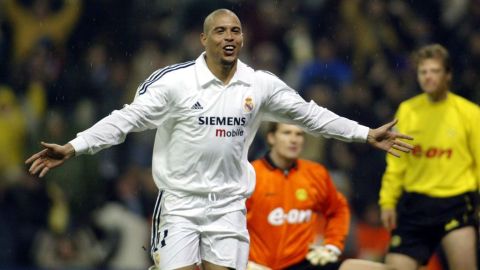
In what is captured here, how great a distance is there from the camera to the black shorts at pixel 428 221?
9.17 meters

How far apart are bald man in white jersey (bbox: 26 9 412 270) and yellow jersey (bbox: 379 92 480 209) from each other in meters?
1.67

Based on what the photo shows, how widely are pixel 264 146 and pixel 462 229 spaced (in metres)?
3.68

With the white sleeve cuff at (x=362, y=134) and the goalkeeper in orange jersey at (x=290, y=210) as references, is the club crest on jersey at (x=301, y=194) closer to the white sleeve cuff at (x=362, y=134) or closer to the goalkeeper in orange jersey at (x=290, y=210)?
the goalkeeper in orange jersey at (x=290, y=210)

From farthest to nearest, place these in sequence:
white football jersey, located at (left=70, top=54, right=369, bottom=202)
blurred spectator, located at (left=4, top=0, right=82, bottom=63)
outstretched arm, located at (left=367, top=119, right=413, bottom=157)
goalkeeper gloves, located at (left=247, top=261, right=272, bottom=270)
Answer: blurred spectator, located at (left=4, top=0, right=82, bottom=63) → goalkeeper gloves, located at (left=247, top=261, right=272, bottom=270) → outstretched arm, located at (left=367, top=119, right=413, bottom=157) → white football jersey, located at (left=70, top=54, right=369, bottom=202)

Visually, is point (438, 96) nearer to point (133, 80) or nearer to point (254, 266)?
point (254, 266)

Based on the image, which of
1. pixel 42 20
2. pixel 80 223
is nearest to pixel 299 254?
pixel 80 223

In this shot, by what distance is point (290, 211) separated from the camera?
352 inches

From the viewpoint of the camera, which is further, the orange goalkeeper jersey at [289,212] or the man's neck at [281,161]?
the man's neck at [281,161]

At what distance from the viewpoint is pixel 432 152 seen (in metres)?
9.21

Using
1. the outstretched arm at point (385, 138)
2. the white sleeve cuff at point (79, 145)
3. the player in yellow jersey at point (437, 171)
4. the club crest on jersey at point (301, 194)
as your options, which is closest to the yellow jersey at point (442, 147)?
the player in yellow jersey at point (437, 171)

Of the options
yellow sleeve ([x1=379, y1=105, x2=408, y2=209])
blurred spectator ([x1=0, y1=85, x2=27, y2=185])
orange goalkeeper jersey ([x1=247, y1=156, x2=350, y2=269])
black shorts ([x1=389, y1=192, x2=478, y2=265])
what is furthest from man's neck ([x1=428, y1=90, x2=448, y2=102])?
blurred spectator ([x1=0, y1=85, x2=27, y2=185])

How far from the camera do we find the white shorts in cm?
733

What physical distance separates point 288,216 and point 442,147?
48.6 inches

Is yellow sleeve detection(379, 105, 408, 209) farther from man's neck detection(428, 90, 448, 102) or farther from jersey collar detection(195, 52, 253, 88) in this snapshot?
jersey collar detection(195, 52, 253, 88)
